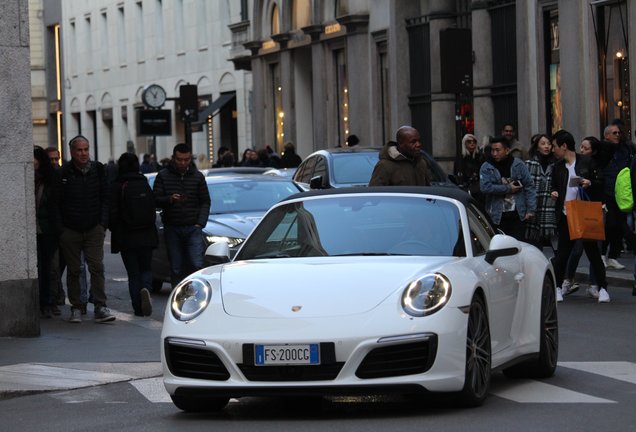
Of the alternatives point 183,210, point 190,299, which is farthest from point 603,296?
point 190,299

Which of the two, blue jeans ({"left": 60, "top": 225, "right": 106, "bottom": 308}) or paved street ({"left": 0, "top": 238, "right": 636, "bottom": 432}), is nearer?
paved street ({"left": 0, "top": 238, "right": 636, "bottom": 432})

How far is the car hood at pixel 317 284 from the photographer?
9.90 m

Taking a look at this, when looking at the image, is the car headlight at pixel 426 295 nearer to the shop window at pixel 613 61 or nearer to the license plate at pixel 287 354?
the license plate at pixel 287 354

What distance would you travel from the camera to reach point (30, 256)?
16016mm

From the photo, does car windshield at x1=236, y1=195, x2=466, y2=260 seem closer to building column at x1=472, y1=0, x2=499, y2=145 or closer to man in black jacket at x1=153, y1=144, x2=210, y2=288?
man in black jacket at x1=153, y1=144, x2=210, y2=288

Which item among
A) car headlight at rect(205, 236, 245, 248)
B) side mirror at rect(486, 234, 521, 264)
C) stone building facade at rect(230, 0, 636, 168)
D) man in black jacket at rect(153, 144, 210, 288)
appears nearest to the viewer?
side mirror at rect(486, 234, 521, 264)

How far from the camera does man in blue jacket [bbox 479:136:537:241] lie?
18.4 m

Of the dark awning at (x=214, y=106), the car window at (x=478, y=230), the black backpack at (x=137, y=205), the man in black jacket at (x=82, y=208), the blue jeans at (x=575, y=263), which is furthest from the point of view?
the dark awning at (x=214, y=106)

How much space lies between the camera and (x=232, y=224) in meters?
20.4

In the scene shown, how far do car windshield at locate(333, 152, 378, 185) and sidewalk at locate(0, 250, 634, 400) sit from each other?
5.62 m

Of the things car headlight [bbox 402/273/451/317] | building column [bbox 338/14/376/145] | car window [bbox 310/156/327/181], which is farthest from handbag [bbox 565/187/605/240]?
building column [bbox 338/14/376/145]

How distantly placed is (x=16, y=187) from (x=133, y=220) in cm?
236

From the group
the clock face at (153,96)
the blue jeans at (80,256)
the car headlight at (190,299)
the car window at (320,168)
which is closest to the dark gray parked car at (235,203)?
the car window at (320,168)

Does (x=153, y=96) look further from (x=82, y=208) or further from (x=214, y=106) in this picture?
(x=82, y=208)
